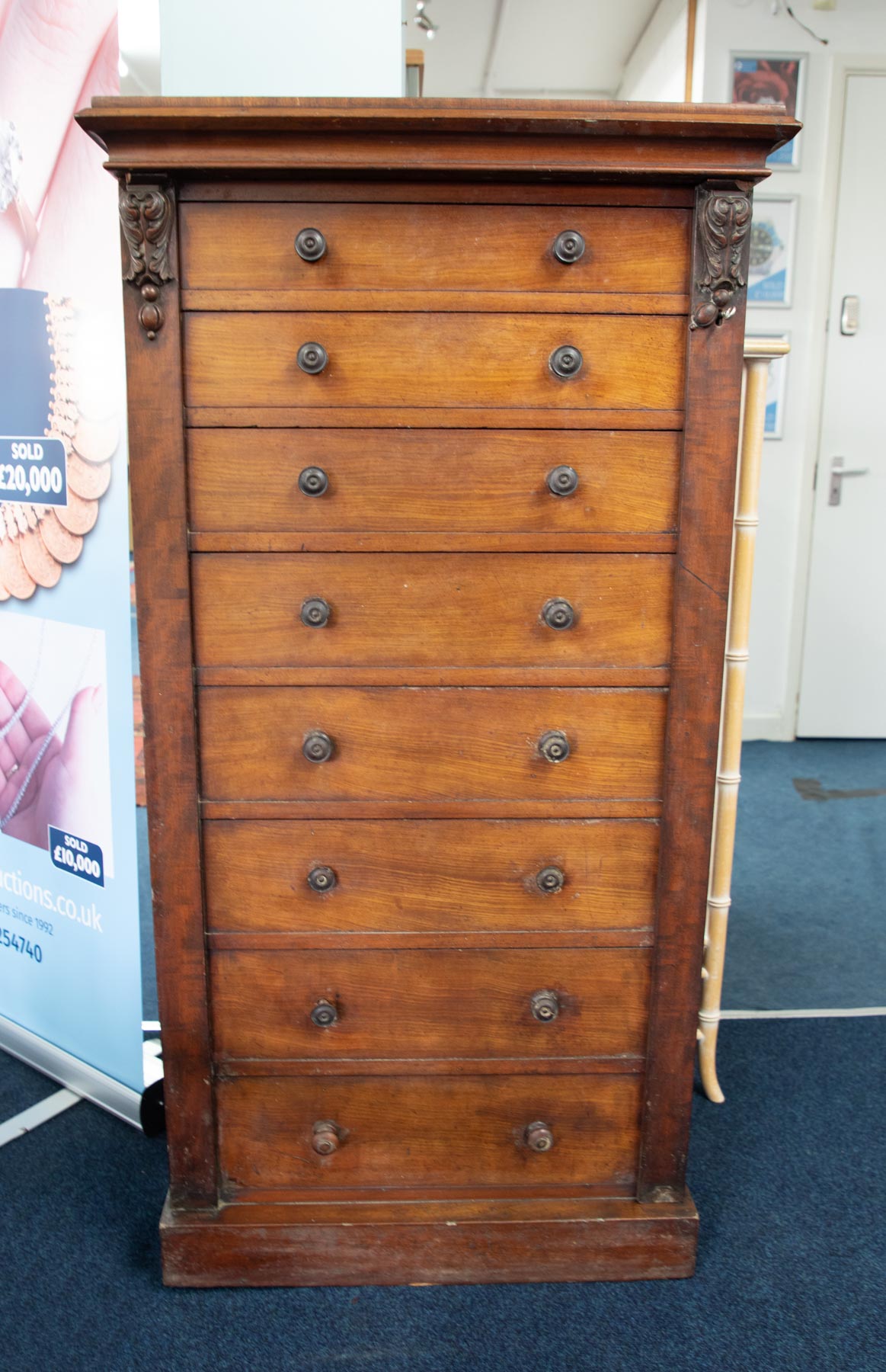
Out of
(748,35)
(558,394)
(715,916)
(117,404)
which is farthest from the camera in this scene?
(748,35)

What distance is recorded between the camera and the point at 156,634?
56.4 inches

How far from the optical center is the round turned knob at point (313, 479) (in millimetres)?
1387

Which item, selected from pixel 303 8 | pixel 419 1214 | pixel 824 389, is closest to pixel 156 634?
pixel 419 1214

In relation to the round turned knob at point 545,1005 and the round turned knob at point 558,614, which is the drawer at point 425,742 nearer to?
the round turned knob at point 558,614

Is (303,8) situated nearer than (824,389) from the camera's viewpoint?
Yes

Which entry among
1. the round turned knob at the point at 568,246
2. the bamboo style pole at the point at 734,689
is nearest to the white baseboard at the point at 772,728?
the bamboo style pole at the point at 734,689

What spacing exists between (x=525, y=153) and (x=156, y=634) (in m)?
0.78

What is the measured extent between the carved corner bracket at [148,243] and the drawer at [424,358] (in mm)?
52

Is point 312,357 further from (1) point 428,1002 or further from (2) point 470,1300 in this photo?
(2) point 470,1300

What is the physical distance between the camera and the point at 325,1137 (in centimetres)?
157

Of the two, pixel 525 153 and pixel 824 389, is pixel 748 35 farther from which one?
pixel 525 153

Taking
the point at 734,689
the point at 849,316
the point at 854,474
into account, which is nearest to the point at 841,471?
the point at 854,474

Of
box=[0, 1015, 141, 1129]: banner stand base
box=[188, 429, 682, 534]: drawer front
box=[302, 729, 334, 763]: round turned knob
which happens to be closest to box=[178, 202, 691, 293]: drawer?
box=[188, 429, 682, 534]: drawer front

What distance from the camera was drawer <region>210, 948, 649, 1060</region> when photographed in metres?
1.55
